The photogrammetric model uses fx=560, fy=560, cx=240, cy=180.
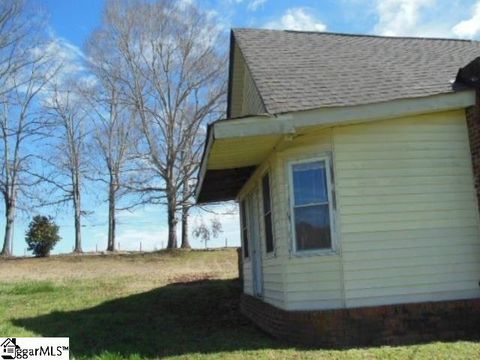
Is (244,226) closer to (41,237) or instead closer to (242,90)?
(242,90)

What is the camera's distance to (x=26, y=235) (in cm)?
3044

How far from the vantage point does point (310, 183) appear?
834 centimetres

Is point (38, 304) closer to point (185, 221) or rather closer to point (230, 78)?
point (230, 78)

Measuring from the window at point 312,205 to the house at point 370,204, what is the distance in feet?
0.05

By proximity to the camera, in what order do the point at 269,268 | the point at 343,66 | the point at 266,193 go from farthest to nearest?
the point at 343,66, the point at 266,193, the point at 269,268

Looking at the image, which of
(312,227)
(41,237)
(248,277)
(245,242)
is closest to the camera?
(312,227)

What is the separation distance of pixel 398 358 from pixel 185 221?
92.1ft

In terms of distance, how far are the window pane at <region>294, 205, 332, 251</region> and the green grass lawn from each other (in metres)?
1.48

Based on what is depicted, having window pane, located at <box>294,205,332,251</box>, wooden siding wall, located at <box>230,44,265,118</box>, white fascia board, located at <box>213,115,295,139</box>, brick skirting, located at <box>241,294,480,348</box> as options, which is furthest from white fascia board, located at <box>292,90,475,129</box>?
wooden siding wall, located at <box>230,44,265,118</box>

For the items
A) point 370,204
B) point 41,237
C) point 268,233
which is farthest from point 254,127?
point 41,237

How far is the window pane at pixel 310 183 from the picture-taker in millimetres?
8234

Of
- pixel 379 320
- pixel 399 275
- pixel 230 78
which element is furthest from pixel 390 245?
pixel 230 78

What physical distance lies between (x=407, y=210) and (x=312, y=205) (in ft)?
4.53

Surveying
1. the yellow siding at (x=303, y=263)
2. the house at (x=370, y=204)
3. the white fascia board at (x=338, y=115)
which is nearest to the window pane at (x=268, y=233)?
the house at (x=370, y=204)
